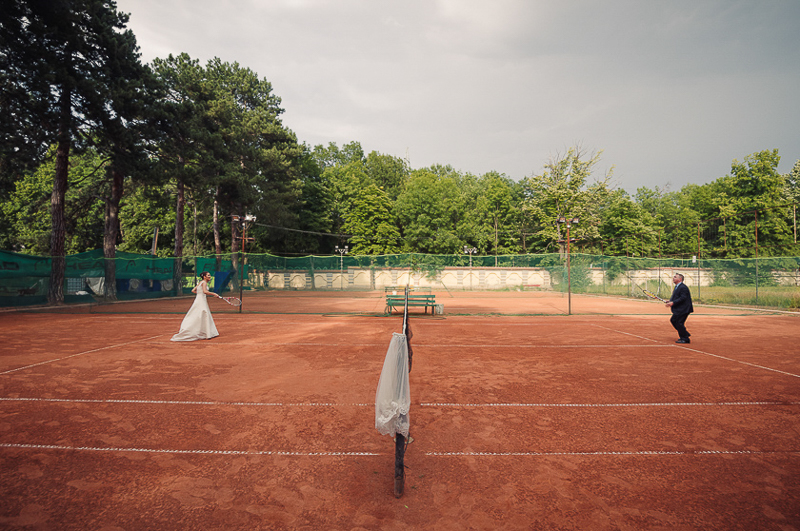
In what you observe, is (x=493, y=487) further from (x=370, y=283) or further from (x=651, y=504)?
(x=370, y=283)

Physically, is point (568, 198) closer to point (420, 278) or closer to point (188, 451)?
point (420, 278)

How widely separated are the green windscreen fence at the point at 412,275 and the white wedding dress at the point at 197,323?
5.51 meters

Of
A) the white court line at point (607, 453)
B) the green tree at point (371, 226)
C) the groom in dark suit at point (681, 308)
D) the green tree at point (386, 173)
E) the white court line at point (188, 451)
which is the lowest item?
the white court line at point (607, 453)

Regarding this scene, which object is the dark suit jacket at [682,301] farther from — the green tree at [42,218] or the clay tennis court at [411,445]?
the green tree at [42,218]

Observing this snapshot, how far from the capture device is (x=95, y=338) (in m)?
10.8

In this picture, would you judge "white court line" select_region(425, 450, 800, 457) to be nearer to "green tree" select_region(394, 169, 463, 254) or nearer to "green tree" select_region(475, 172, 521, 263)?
"green tree" select_region(394, 169, 463, 254)

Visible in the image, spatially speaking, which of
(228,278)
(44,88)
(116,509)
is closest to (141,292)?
(228,278)

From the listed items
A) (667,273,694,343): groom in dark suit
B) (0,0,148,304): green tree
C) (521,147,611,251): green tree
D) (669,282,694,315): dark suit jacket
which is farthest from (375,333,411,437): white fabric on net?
(521,147,611,251): green tree

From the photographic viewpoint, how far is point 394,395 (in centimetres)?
312

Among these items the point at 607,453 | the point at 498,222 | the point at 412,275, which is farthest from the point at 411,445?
the point at 498,222

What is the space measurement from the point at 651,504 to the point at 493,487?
4.10ft

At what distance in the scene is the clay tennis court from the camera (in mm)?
3064

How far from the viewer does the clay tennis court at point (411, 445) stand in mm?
3064

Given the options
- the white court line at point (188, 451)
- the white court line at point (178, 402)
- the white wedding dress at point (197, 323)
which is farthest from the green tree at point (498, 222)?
the white court line at point (188, 451)
